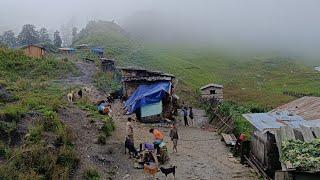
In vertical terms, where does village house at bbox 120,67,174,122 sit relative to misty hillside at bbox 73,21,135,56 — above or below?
below

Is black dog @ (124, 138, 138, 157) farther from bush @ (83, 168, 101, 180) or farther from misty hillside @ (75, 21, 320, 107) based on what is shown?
misty hillside @ (75, 21, 320, 107)

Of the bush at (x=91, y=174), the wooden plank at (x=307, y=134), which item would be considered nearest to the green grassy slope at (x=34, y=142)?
the bush at (x=91, y=174)

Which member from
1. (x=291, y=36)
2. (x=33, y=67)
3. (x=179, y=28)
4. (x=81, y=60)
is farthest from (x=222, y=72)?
(x=291, y=36)

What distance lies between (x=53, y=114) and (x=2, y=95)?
543 centimetres

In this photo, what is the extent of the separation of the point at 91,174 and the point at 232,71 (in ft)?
289

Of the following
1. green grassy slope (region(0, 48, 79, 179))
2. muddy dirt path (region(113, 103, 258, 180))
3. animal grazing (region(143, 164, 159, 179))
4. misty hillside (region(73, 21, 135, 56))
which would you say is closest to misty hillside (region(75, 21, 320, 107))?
misty hillside (region(73, 21, 135, 56))

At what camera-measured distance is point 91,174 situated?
17922 mm

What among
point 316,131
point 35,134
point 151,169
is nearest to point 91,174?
point 151,169

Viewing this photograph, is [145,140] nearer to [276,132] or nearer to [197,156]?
[197,156]

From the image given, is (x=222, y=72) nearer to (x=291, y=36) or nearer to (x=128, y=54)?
(x=128, y=54)

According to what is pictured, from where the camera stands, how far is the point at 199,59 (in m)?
117

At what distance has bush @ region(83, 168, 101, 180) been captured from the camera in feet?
58.1

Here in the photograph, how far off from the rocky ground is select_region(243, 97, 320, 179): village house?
1.26 m

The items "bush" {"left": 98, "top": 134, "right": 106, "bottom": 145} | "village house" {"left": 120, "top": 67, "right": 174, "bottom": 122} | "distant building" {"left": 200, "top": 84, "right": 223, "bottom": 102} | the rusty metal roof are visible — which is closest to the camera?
"bush" {"left": 98, "top": 134, "right": 106, "bottom": 145}
